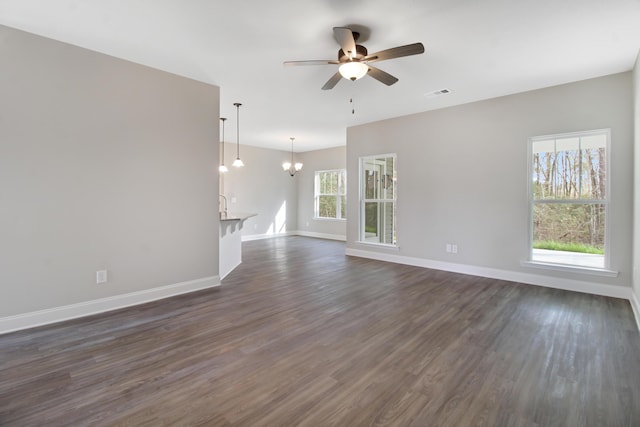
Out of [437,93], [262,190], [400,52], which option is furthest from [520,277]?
[262,190]

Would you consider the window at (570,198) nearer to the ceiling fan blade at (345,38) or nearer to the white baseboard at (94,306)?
the ceiling fan blade at (345,38)

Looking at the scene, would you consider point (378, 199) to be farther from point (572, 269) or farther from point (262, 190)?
point (262, 190)

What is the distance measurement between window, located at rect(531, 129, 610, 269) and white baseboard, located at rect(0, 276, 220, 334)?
15.9ft

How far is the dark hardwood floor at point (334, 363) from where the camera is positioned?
67.2 inches

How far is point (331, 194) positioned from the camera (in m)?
9.34

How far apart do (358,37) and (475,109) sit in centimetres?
286

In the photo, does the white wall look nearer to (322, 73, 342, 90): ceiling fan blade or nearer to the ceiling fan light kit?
(322, 73, 342, 90): ceiling fan blade

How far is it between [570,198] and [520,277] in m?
1.28

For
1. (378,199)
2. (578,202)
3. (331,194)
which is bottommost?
(578,202)

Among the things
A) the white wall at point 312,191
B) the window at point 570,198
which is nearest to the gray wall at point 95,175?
the window at point 570,198

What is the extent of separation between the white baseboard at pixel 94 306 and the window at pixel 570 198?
15.9ft

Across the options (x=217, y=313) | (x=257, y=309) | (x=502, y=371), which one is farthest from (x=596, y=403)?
(x=217, y=313)

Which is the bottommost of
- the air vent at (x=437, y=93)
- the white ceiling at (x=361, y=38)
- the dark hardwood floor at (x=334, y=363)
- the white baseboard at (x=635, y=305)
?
the dark hardwood floor at (x=334, y=363)

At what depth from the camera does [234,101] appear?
15.8 ft
